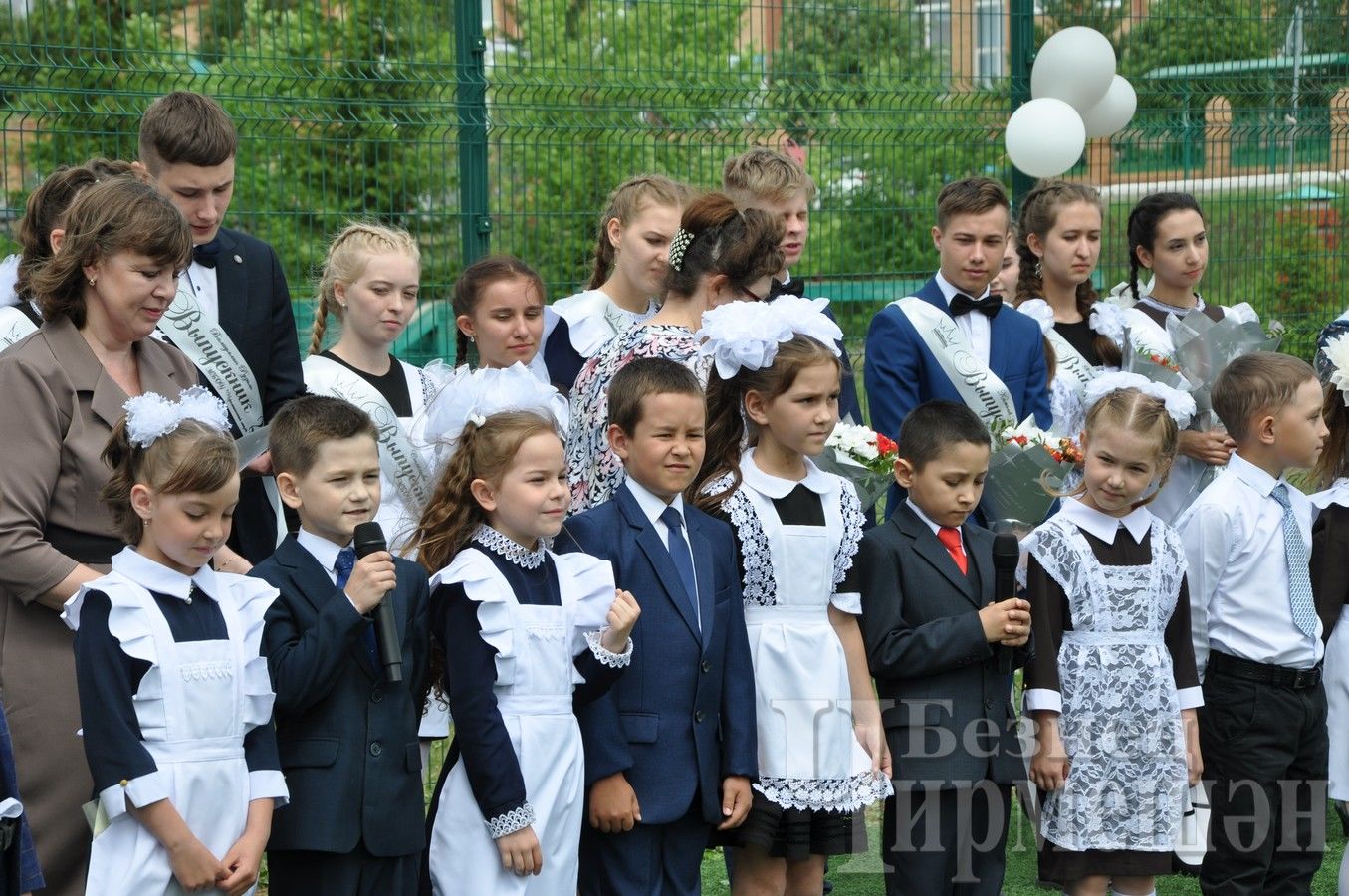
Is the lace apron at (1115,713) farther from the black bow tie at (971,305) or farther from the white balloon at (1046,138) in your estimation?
the white balloon at (1046,138)

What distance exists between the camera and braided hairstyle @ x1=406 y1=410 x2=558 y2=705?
379 cm

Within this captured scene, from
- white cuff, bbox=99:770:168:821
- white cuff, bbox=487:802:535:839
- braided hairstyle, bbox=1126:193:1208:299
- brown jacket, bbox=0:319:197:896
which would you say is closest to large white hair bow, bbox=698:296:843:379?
white cuff, bbox=487:802:535:839

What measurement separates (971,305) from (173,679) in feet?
9.58

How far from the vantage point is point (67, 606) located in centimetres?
331

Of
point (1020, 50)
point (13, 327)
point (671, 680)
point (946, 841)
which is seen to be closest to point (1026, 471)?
point (946, 841)

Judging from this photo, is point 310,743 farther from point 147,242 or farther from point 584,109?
point 584,109

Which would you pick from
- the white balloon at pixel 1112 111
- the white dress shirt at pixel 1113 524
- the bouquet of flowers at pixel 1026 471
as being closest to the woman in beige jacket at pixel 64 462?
the bouquet of flowers at pixel 1026 471

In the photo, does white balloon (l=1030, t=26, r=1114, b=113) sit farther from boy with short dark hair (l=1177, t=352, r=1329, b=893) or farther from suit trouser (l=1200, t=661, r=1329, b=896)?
suit trouser (l=1200, t=661, r=1329, b=896)

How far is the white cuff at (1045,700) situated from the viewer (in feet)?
14.2

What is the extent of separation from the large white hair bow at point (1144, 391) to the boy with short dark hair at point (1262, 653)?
0.36m

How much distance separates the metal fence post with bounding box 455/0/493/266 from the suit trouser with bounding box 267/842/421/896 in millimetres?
3616

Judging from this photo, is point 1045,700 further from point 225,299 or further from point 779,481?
point 225,299

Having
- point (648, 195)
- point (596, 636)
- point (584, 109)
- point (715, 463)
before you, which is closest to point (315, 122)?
point (584, 109)

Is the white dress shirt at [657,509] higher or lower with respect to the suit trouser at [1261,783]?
higher
